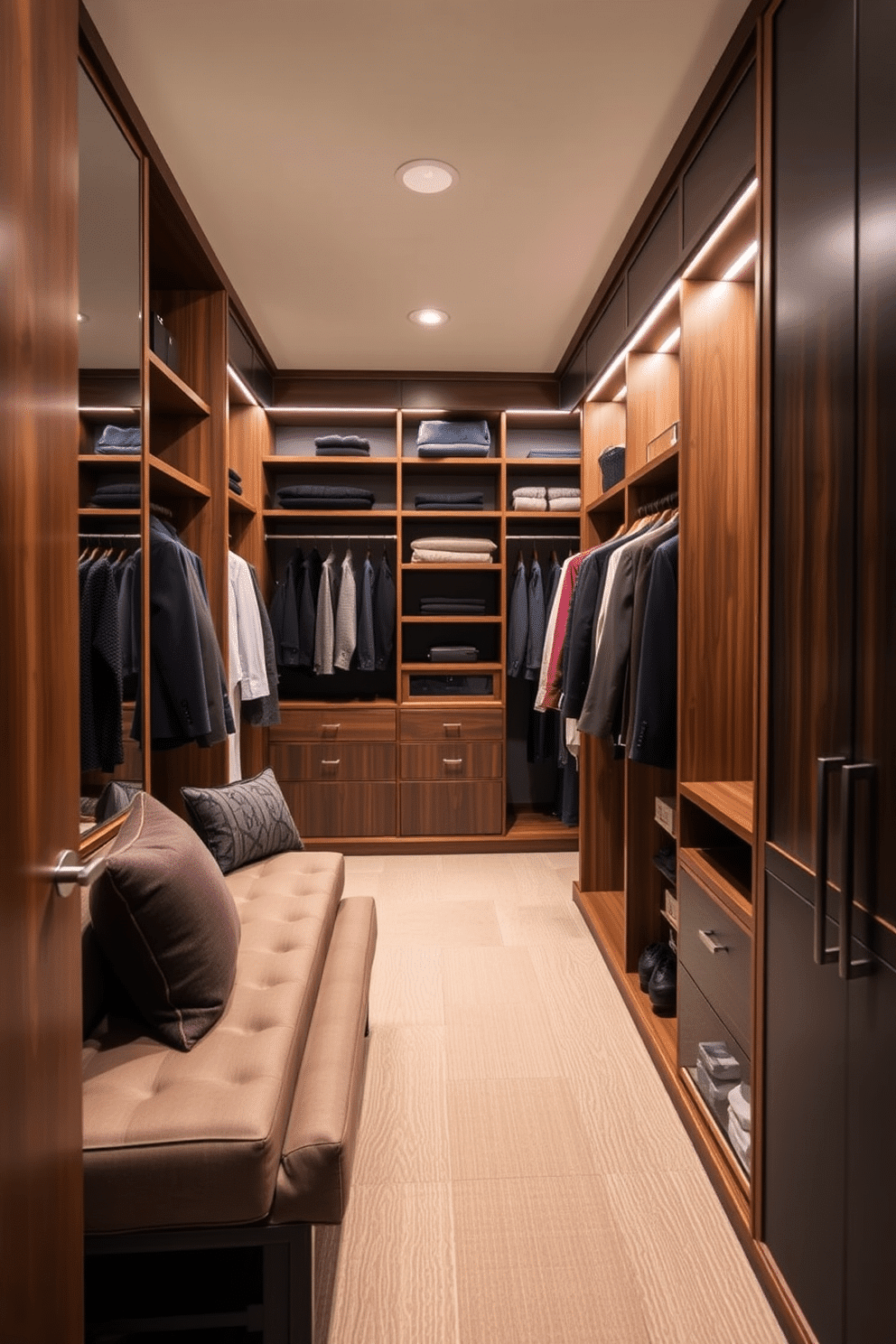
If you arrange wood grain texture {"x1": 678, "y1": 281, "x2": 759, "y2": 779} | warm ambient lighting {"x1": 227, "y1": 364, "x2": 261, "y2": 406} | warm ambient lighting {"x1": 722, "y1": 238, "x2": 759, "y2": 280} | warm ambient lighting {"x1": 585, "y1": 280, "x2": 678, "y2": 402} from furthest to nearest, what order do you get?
warm ambient lighting {"x1": 227, "y1": 364, "x2": 261, "y2": 406}, warm ambient lighting {"x1": 585, "y1": 280, "x2": 678, "y2": 402}, wood grain texture {"x1": 678, "y1": 281, "x2": 759, "y2": 779}, warm ambient lighting {"x1": 722, "y1": 238, "x2": 759, "y2": 280}

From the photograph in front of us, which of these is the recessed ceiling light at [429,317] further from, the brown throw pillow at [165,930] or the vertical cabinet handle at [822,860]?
Answer: the vertical cabinet handle at [822,860]

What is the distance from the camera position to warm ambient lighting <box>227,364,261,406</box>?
11.4ft

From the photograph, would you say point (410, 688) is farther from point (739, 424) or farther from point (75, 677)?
point (75, 677)

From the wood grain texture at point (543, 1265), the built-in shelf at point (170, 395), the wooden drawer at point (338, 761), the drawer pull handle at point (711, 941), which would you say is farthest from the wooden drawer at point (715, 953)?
the wooden drawer at point (338, 761)

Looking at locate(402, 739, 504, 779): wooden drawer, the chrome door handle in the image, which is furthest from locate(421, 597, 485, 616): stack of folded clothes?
the chrome door handle

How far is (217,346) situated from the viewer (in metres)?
3.11

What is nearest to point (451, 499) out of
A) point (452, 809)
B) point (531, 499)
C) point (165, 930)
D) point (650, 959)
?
point (531, 499)

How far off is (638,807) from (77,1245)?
6.82 ft

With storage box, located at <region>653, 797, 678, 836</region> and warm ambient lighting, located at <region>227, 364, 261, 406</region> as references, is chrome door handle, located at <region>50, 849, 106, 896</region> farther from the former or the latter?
warm ambient lighting, located at <region>227, 364, 261, 406</region>

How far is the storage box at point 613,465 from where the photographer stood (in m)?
3.20

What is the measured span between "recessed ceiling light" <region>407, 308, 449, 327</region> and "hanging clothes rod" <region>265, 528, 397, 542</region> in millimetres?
1166

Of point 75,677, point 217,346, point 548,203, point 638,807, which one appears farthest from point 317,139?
point 638,807

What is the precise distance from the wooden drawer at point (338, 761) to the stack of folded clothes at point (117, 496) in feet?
7.72

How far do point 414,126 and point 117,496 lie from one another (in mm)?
1258
